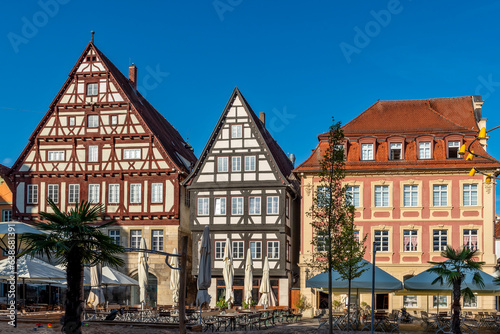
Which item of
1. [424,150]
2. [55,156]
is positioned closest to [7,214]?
[55,156]

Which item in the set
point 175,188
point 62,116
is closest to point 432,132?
point 175,188

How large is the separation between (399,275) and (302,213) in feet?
20.3

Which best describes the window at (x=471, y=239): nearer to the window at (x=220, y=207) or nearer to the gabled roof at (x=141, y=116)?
the window at (x=220, y=207)

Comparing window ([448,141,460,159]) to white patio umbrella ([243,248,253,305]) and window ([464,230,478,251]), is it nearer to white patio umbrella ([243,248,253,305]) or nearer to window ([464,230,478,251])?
window ([464,230,478,251])

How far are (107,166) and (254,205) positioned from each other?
30.2ft

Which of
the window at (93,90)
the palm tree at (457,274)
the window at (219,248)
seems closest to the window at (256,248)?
the window at (219,248)

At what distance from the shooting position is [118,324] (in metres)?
22.6

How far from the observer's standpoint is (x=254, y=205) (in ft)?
134

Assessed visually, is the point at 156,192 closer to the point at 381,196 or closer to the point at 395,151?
the point at 381,196

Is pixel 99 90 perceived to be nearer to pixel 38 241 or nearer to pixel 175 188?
pixel 175 188

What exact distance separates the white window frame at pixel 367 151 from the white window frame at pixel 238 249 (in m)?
8.43

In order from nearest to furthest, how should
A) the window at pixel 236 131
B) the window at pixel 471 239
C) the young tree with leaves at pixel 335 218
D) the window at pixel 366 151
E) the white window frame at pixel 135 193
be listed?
the young tree with leaves at pixel 335 218 → the window at pixel 471 239 → the window at pixel 366 151 → the window at pixel 236 131 → the white window frame at pixel 135 193

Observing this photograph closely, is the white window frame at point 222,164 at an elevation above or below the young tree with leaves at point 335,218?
above

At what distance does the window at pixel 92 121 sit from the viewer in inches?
1674
